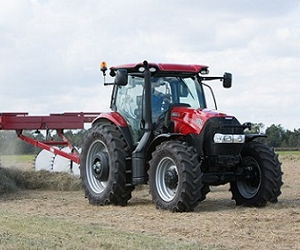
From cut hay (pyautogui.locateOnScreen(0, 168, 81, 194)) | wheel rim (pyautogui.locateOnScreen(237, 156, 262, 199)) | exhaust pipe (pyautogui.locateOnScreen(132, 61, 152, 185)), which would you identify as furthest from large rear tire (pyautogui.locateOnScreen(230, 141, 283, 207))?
cut hay (pyautogui.locateOnScreen(0, 168, 81, 194))

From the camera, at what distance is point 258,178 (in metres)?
11.8

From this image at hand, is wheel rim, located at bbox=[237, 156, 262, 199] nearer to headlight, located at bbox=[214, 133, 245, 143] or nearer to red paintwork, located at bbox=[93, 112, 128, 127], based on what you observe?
headlight, located at bbox=[214, 133, 245, 143]

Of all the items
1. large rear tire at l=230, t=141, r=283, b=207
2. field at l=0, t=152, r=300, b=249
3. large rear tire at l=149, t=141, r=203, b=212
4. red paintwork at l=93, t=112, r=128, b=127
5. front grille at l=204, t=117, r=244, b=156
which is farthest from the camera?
red paintwork at l=93, t=112, r=128, b=127

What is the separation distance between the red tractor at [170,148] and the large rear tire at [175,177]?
0.01 m

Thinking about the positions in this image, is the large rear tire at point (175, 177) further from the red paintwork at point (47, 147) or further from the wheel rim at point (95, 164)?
the red paintwork at point (47, 147)

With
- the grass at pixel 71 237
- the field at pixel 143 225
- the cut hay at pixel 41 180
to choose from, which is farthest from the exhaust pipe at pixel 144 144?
the cut hay at pixel 41 180

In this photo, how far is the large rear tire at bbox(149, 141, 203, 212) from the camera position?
10.7 m

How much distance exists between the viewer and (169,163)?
446 inches

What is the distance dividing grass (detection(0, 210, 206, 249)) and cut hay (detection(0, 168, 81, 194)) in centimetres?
565

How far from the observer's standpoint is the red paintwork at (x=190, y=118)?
11.3 meters

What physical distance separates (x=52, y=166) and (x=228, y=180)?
20.8 ft

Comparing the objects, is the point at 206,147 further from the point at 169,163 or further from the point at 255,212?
the point at 255,212

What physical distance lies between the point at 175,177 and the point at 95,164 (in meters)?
2.14

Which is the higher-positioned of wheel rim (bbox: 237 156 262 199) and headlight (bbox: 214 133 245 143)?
headlight (bbox: 214 133 245 143)
